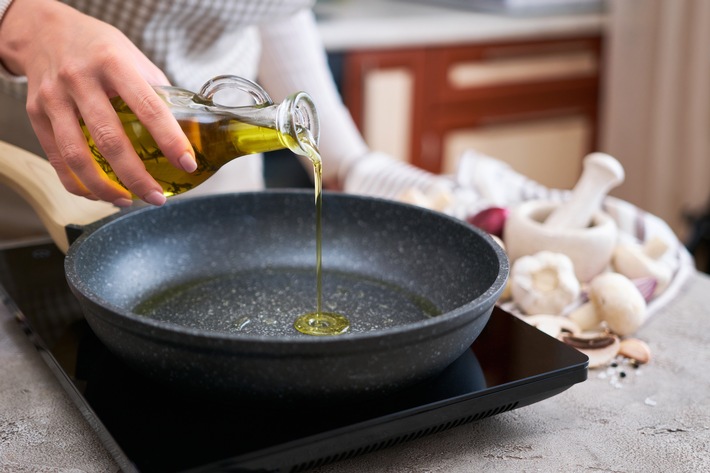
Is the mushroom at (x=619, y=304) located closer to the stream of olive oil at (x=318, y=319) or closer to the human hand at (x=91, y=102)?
the stream of olive oil at (x=318, y=319)

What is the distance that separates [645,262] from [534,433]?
0.33 meters

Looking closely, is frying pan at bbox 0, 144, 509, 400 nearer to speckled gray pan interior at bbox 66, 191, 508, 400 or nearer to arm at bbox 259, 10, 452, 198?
speckled gray pan interior at bbox 66, 191, 508, 400

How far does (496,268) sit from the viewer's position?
2.27ft

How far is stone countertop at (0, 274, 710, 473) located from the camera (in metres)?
0.60

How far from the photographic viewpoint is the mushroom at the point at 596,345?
0.76m

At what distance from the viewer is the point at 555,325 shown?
80cm

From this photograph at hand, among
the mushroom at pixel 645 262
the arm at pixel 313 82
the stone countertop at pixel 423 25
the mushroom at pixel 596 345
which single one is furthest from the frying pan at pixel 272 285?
the stone countertop at pixel 423 25

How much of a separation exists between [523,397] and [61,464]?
0.35m

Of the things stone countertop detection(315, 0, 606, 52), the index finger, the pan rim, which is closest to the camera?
the pan rim

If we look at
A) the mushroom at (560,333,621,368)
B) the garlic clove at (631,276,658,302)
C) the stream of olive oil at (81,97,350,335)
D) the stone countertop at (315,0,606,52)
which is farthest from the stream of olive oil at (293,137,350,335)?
the stone countertop at (315,0,606,52)

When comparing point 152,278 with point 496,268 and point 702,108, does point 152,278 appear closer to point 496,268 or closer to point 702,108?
point 496,268

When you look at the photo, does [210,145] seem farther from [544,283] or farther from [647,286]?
[647,286]

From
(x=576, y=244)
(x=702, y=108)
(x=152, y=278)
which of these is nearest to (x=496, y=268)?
(x=576, y=244)

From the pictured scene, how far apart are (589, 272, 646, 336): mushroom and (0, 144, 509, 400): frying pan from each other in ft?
0.47
